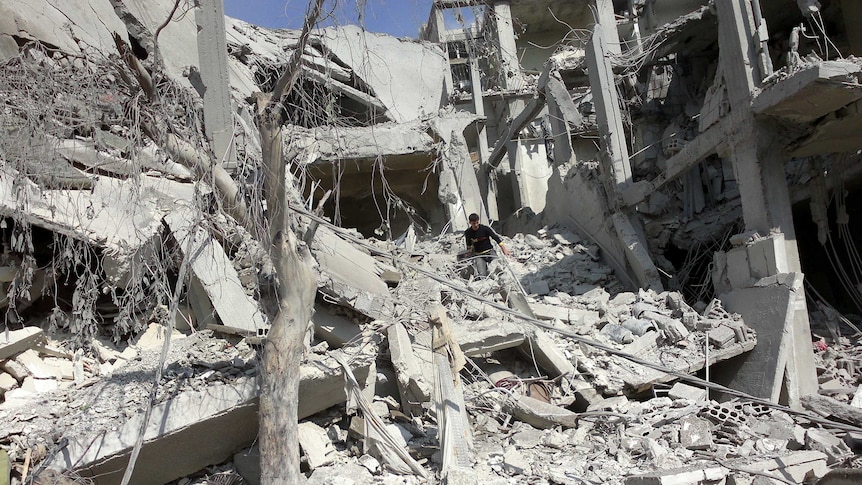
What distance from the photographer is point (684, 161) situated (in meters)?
8.64

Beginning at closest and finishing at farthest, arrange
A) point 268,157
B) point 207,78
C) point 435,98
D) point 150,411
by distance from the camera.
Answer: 1. point 268,157
2. point 150,411
3. point 207,78
4. point 435,98

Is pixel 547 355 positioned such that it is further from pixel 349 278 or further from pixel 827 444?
pixel 827 444

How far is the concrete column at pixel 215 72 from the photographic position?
5277 mm

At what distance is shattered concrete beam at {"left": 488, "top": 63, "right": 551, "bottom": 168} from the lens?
12008 mm

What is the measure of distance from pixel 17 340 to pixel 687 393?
646 cm

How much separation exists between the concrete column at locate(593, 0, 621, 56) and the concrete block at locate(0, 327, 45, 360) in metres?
17.1

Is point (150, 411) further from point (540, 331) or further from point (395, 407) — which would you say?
point (540, 331)

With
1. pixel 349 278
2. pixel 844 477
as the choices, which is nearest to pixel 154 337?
pixel 349 278

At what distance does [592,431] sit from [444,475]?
1907 millimetres

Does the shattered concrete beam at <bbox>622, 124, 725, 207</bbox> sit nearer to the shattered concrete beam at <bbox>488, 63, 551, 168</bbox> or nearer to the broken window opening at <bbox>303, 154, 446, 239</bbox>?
the shattered concrete beam at <bbox>488, 63, 551, 168</bbox>

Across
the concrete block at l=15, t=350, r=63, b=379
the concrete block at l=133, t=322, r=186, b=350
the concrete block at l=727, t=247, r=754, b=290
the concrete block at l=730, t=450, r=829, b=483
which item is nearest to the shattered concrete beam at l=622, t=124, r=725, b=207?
the concrete block at l=727, t=247, r=754, b=290

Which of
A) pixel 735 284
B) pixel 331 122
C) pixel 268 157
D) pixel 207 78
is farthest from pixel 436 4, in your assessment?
pixel 735 284

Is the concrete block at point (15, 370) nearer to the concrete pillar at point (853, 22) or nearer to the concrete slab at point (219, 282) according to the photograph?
the concrete slab at point (219, 282)

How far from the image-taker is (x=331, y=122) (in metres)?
5.02
